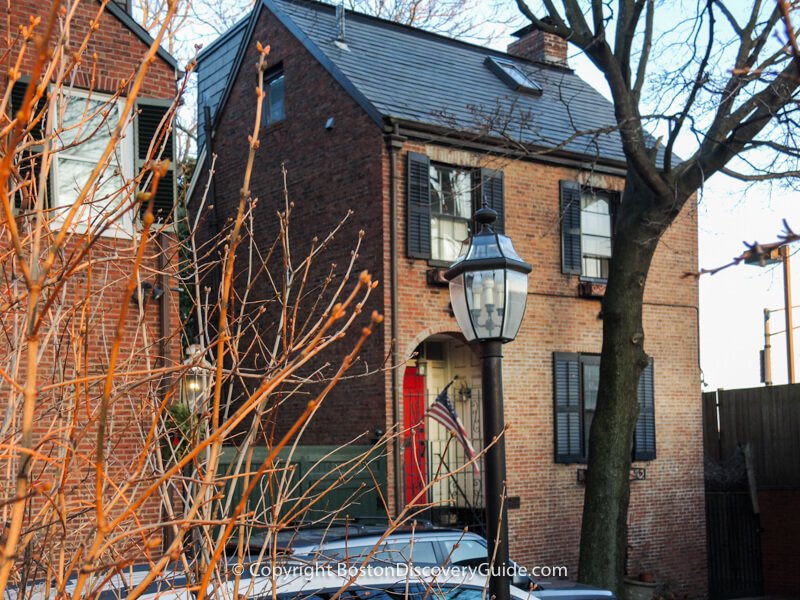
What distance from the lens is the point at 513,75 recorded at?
20.7 meters

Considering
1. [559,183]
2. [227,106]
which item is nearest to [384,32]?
[227,106]

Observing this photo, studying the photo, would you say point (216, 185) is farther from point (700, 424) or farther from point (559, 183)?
point (700, 424)

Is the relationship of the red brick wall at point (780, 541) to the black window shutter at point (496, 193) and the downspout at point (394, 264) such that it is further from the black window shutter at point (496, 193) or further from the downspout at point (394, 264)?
the downspout at point (394, 264)

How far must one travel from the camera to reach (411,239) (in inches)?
642

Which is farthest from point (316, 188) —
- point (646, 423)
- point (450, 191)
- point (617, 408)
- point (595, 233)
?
point (646, 423)

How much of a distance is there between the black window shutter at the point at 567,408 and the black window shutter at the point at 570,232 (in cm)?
157

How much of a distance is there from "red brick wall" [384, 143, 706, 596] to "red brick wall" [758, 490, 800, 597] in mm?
1492

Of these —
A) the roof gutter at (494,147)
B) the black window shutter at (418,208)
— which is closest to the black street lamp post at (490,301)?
the roof gutter at (494,147)

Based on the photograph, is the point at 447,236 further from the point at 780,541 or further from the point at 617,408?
the point at 780,541

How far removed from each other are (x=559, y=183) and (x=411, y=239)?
3571mm

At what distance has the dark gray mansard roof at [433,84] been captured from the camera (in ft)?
55.8

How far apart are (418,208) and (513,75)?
556cm

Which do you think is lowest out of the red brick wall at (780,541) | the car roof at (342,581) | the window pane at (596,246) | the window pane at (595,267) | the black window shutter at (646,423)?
the red brick wall at (780,541)

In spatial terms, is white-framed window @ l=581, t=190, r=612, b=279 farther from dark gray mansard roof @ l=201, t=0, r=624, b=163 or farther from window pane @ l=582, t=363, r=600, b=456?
window pane @ l=582, t=363, r=600, b=456
